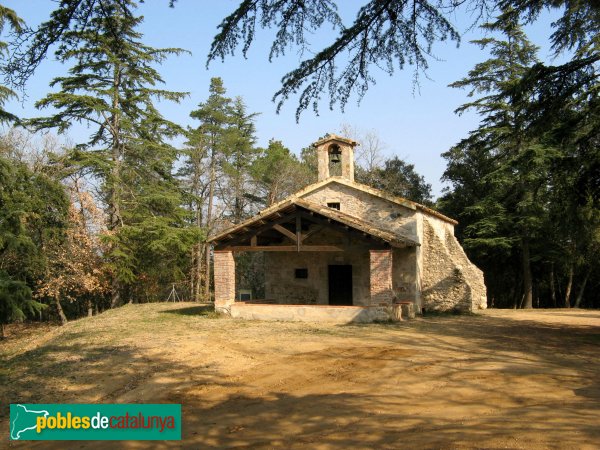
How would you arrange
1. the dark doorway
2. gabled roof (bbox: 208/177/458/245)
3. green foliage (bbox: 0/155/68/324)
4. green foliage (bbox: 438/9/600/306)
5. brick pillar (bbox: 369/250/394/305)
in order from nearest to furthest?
green foliage (bbox: 438/9/600/306), green foliage (bbox: 0/155/68/324), brick pillar (bbox: 369/250/394/305), gabled roof (bbox: 208/177/458/245), the dark doorway

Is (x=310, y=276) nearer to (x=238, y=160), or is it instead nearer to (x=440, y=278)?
(x=440, y=278)

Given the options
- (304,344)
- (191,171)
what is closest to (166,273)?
(191,171)

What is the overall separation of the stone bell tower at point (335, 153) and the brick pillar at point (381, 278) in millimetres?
5119

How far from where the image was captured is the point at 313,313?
14.8 m

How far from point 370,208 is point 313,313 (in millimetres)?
5491

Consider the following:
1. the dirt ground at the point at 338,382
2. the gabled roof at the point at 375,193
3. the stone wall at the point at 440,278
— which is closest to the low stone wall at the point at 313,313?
the dirt ground at the point at 338,382

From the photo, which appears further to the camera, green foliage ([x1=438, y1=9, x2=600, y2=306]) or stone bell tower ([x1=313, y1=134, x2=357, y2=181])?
stone bell tower ([x1=313, y1=134, x2=357, y2=181])

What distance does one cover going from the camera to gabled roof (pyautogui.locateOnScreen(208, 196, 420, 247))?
577 inches

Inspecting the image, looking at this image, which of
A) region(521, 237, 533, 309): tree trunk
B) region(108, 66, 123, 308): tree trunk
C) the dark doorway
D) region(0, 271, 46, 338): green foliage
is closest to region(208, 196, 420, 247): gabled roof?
the dark doorway

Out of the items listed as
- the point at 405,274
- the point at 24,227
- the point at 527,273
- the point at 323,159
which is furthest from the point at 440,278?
the point at 24,227

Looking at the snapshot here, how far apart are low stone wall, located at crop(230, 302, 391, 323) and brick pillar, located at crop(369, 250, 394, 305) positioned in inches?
12.5

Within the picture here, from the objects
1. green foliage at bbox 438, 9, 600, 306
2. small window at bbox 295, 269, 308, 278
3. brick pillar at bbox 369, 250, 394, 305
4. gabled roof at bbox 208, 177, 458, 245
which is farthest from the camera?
small window at bbox 295, 269, 308, 278

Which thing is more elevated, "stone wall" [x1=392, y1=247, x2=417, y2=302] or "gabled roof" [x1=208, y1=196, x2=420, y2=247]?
"gabled roof" [x1=208, y1=196, x2=420, y2=247]

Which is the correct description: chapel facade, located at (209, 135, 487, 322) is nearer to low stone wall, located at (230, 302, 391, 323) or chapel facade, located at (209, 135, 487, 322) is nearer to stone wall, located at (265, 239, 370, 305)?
stone wall, located at (265, 239, 370, 305)
